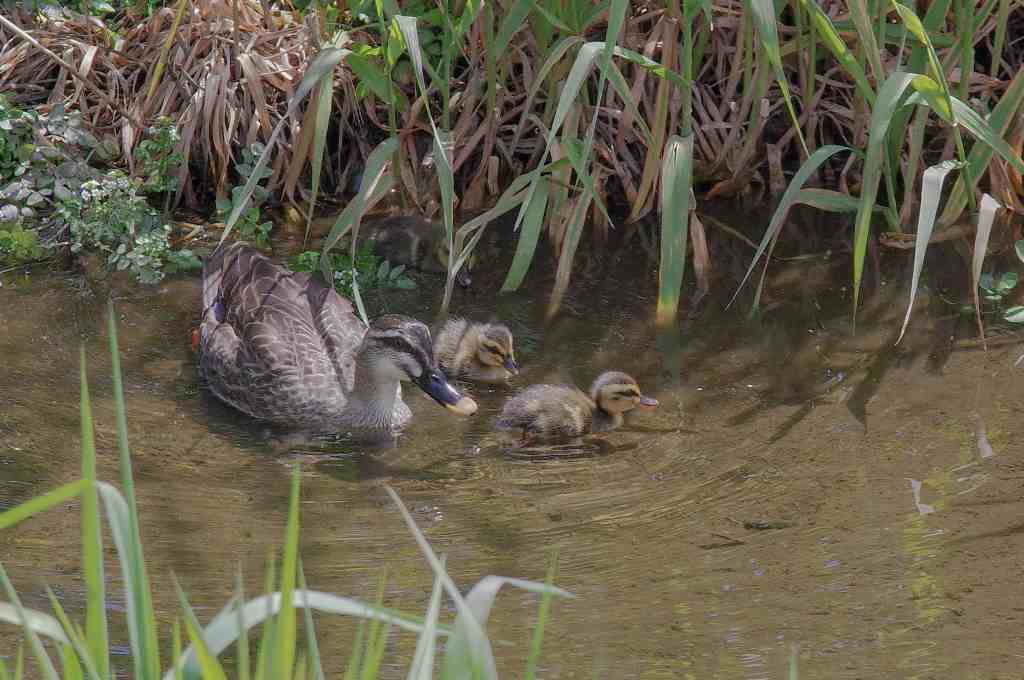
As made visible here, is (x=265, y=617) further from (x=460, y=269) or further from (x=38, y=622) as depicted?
(x=460, y=269)

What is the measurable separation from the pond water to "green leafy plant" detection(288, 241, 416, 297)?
0.27 ft

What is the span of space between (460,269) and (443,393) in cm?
93

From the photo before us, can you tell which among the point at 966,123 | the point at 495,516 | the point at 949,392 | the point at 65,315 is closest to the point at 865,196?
the point at 966,123

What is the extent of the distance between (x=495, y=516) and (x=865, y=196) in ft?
4.73

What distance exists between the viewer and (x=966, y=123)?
4129 mm

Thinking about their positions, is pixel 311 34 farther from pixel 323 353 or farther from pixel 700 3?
pixel 700 3

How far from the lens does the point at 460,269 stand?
5.25 metres

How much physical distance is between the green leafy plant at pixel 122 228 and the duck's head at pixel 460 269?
3.03 feet

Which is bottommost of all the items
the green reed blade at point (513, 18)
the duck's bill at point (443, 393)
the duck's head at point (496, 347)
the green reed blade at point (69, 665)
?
the duck's bill at point (443, 393)

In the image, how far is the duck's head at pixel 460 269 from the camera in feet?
17.2

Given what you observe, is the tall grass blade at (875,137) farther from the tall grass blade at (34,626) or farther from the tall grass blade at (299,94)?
the tall grass blade at (34,626)

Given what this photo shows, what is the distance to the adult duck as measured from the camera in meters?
4.48

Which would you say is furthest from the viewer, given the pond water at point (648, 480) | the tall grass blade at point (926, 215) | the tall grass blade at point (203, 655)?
the tall grass blade at point (926, 215)

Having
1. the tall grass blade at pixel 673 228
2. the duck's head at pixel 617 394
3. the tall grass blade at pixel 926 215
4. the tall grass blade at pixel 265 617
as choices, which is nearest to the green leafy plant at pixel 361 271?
the duck's head at pixel 617 394
